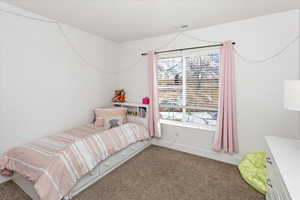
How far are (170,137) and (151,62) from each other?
5.44 ft

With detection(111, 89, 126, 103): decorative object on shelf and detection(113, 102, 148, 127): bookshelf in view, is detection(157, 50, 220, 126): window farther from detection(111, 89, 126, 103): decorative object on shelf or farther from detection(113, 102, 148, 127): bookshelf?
detection(111, 89, 126, 103): decorative object on shelf

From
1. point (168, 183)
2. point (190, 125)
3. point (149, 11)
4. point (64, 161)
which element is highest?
point (149, 11)

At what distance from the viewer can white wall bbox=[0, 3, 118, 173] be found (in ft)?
6.33

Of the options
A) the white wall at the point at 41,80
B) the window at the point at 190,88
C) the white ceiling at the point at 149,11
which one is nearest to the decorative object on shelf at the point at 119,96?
the white wall at the point at 41,80

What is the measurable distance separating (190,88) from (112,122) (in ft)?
5.49

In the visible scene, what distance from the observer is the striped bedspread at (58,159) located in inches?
57.6

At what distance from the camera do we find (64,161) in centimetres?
160

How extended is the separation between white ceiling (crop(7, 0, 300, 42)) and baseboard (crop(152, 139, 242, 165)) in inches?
89.4

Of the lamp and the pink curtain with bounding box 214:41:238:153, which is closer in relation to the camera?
the lamp

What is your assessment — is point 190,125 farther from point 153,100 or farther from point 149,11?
point 149,11


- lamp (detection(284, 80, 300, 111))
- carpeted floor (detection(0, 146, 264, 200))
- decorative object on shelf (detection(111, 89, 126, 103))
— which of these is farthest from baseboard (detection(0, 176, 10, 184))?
lamp (detection(284, 80, 300, 111))

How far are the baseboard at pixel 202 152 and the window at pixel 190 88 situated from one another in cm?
51

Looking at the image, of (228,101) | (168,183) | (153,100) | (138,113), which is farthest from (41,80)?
(228,101)

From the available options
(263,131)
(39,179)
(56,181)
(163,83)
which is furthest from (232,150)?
(39,179)
